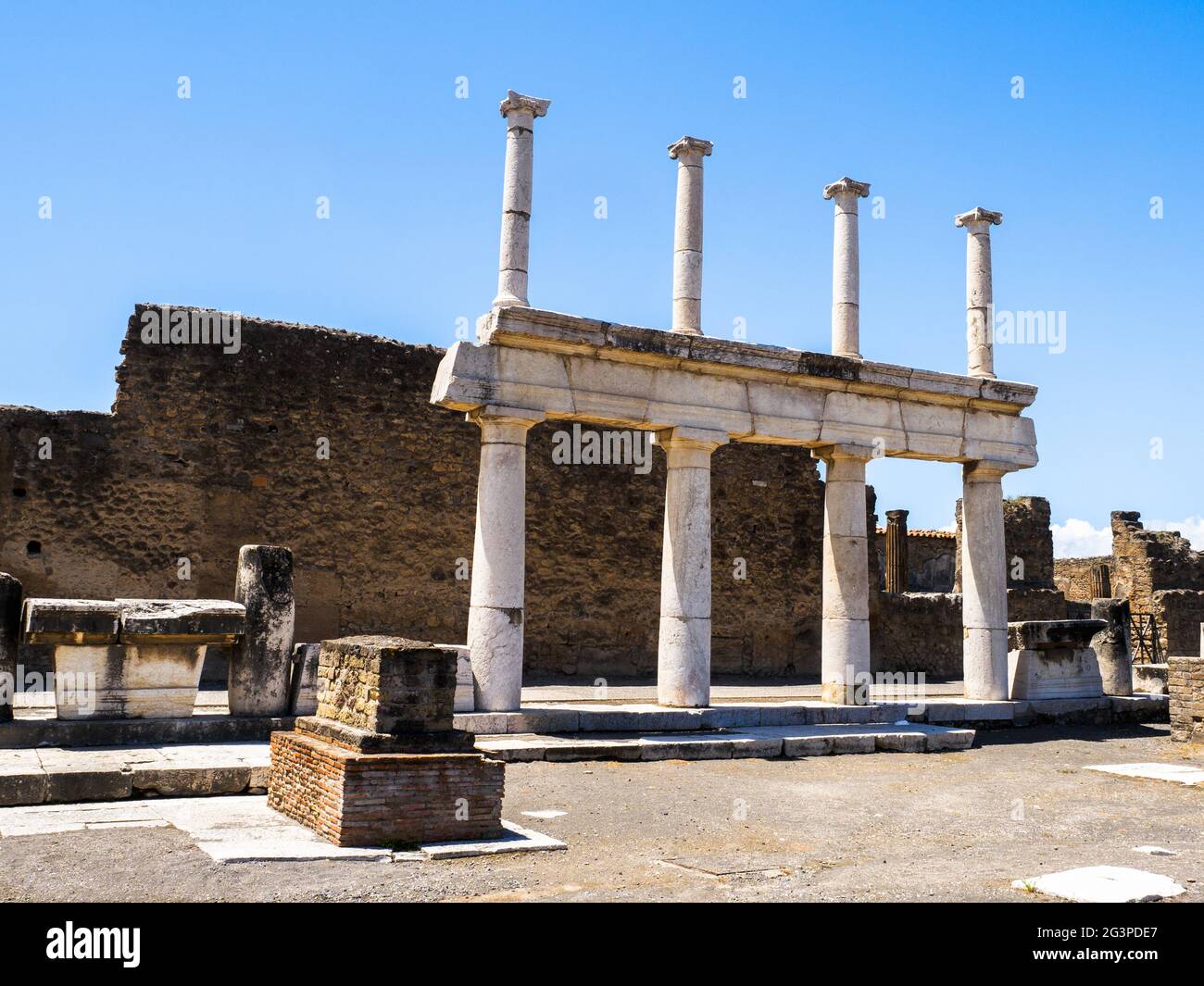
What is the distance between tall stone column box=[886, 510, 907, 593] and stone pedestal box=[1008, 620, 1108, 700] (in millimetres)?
8512

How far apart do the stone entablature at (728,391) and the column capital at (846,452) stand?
0.19 feet

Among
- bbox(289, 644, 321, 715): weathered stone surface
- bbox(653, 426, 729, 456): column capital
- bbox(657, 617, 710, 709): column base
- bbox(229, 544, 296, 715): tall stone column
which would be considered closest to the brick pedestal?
bbox(657, 617, 710, 709): column base

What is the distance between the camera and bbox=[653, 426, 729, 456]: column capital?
11.4 metres

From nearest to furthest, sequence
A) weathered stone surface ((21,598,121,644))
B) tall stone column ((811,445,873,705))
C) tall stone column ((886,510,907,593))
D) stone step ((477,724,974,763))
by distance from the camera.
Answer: weathered stone surface ((21,598,121,644)) < stone step ((477,724,974,763)) < tall stone column ((811,445,873,705)) < tall stone column ((886,510,907,593))

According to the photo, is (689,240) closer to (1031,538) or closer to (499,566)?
(499,566)

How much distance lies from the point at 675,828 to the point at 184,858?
115 inches

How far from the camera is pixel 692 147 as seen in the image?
1170 cm

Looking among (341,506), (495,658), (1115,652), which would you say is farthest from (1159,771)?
(341,506)

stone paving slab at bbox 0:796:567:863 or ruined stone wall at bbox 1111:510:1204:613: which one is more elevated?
ruined stone wall at bbox 1111:510:1204:613

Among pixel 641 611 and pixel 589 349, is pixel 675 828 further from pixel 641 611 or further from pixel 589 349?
pixel 641 611

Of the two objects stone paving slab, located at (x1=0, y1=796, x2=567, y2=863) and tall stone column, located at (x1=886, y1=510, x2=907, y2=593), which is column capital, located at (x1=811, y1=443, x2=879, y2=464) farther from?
tall stone column, located at (x1=886, y1=510, x2=907, y2=593)

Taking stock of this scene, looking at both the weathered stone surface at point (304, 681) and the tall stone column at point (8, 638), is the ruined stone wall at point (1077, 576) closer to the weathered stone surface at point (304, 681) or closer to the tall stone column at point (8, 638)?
the weathered stone surface at point (304, 681)

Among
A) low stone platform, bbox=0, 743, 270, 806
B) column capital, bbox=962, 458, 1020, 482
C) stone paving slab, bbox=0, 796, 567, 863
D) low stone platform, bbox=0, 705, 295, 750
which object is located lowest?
stone paving slab, bbox=0, 796, 567, 863

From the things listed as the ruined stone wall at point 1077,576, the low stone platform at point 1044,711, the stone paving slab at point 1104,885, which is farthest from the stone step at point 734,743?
the ruined stone wall at point 1077,576
